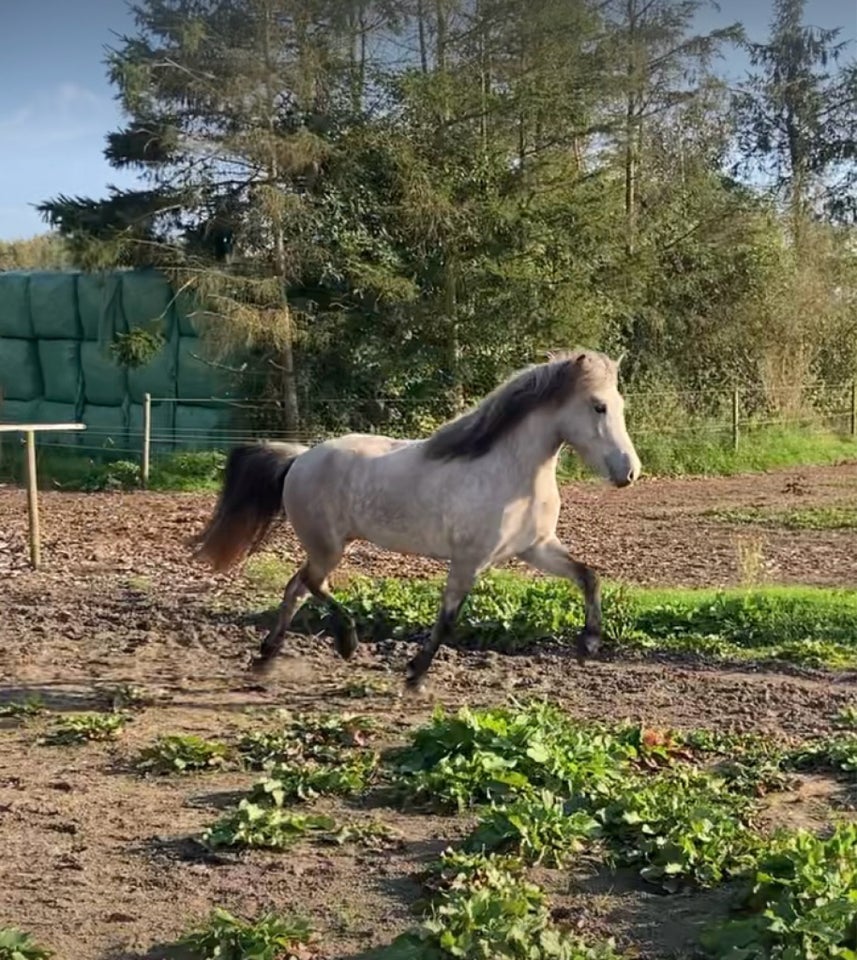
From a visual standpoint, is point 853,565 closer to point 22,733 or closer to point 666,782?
point 666,782

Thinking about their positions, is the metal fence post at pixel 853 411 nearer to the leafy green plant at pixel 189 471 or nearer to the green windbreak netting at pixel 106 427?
the leafy green plant at pixel 189 471

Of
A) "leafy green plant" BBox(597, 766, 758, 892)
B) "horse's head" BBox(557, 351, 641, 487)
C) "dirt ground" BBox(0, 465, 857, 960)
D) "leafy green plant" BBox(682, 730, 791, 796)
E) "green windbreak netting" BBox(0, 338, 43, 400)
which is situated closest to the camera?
"dirt ground" BBox(0, 465, 857, 960)

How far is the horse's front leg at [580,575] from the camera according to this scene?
6.75 meters

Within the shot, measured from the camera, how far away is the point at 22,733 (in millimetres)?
5953

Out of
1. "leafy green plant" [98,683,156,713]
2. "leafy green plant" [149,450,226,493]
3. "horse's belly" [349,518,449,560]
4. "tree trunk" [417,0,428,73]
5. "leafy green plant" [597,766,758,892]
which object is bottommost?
"leafy green plant" [98,683,156,713]

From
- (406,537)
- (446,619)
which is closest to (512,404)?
(406,537)

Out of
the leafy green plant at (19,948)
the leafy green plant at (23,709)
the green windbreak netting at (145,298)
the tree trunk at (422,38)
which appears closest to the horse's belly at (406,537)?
the leafy green plant at (23,709)

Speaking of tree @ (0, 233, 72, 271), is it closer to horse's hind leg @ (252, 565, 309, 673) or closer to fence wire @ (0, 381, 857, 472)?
fence wire @ (0, 381, 857, 472)

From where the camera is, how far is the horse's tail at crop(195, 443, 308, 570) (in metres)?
7.34

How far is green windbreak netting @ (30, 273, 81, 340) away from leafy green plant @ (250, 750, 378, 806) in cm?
1714

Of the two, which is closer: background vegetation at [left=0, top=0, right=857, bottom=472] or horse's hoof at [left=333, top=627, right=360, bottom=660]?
horse's hoof at [left=333, top=627, right=360, bottom=660]

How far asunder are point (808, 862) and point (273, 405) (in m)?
16.3

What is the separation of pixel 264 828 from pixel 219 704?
2145 millimetres

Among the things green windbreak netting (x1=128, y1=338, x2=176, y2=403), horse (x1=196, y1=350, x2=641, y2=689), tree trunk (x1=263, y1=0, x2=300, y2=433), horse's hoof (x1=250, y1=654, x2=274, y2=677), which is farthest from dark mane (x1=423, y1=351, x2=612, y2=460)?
green windbreak netting (x1=128, y1=338, x2=176, y2=403)
